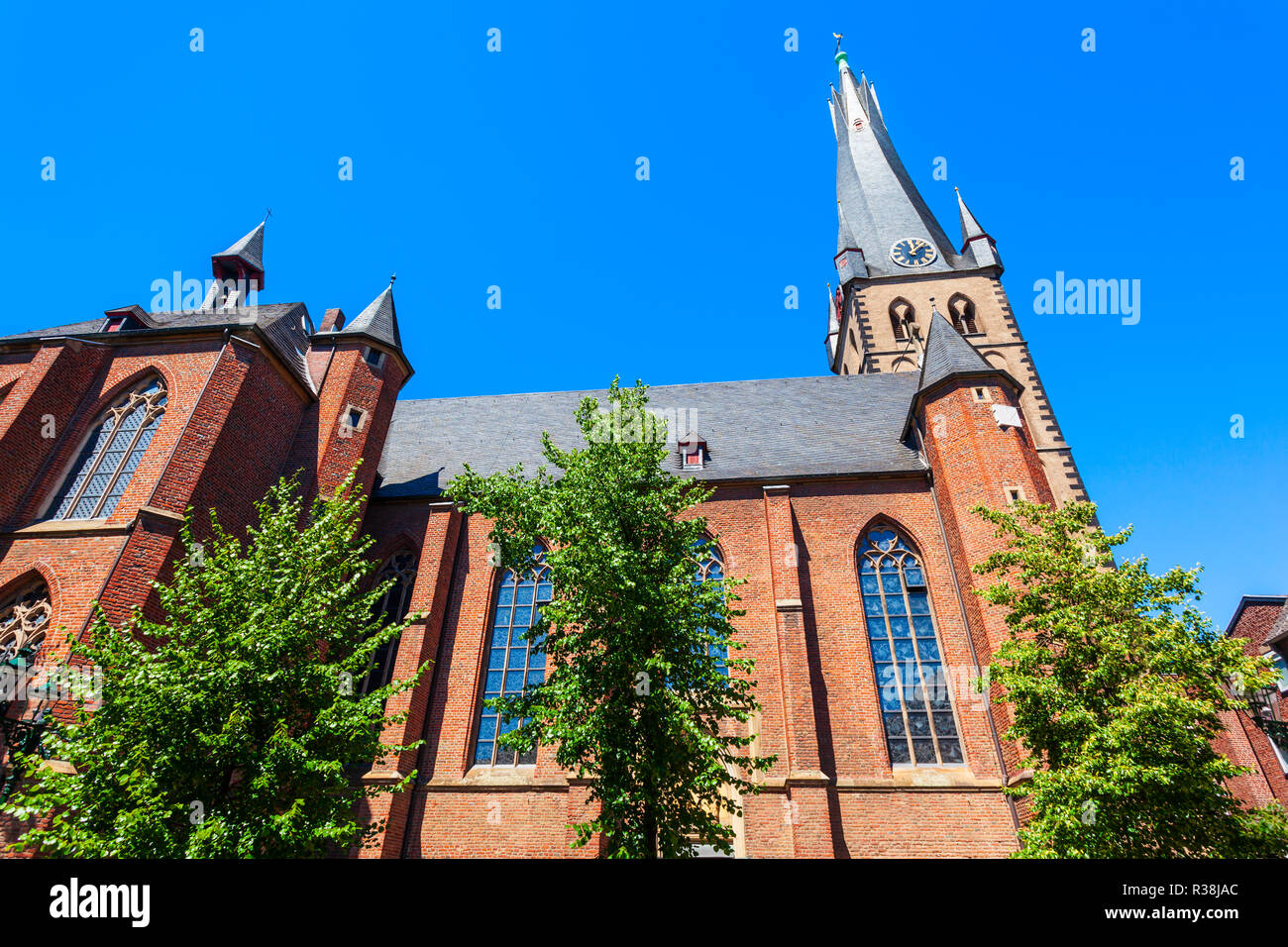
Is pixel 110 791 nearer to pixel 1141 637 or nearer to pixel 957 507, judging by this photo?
pixel 1141 637

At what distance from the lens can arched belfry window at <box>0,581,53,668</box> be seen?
1174 centimetres

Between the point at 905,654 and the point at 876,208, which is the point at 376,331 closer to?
the point at 905,654

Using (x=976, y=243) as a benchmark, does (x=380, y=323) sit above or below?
below

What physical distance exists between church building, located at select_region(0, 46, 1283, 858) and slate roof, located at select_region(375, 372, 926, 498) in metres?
0.14

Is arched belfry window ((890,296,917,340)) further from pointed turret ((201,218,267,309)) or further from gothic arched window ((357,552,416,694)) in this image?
pointed turret ((201,218,267,309))

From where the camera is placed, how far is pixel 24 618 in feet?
39.3

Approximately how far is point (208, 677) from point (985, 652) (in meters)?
12.6

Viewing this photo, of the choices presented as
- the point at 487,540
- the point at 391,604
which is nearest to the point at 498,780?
the point at 487,540

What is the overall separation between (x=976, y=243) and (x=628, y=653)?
27.7m

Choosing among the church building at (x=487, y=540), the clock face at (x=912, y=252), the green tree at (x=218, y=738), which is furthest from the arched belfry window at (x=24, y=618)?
the clock face at (x=912, y=252)

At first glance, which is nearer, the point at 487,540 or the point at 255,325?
the point at 487,540
